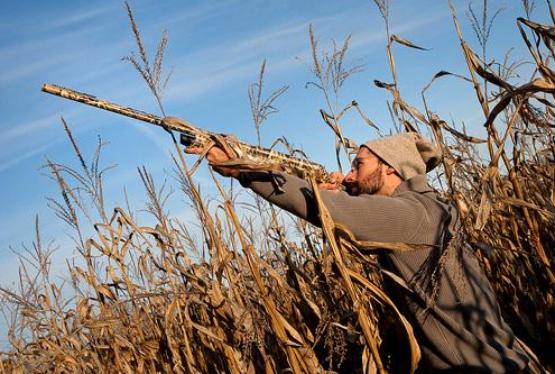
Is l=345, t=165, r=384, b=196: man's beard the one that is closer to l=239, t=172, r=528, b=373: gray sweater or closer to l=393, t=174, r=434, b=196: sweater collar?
l=393, t=174, r=434, b=196: sweater collar

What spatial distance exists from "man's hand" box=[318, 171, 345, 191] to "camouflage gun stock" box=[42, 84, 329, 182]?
3 cm

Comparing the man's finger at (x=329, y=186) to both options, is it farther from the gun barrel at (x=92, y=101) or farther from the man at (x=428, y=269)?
the gun barrel at (x=92, y=101)

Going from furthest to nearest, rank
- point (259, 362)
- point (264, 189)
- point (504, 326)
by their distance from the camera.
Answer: point (259, 362)
point (504, 326)
point (264, 189)

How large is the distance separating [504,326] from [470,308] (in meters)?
0.19

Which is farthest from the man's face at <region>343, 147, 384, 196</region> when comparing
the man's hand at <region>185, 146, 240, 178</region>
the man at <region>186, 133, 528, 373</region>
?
the man's hand at <region>185, 146, 240, 178</region>

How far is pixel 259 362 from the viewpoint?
9.28 feet

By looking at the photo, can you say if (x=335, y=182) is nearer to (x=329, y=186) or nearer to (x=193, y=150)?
(x=329, y=186)

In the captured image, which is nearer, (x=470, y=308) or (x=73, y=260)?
(x=470, y=308)

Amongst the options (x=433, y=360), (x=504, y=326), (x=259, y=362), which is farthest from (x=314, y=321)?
(x=504, y=326)

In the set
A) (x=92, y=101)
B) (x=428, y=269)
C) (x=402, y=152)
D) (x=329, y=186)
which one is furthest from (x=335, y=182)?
(x=92, y=101)

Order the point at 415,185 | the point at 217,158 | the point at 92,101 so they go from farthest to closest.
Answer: the point at 92,101 → the point at 415,185 → the point at 217,158

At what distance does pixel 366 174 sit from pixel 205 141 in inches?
35.2

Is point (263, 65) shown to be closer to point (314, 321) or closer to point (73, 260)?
point (314, 321)

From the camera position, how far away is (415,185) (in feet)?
8.80
